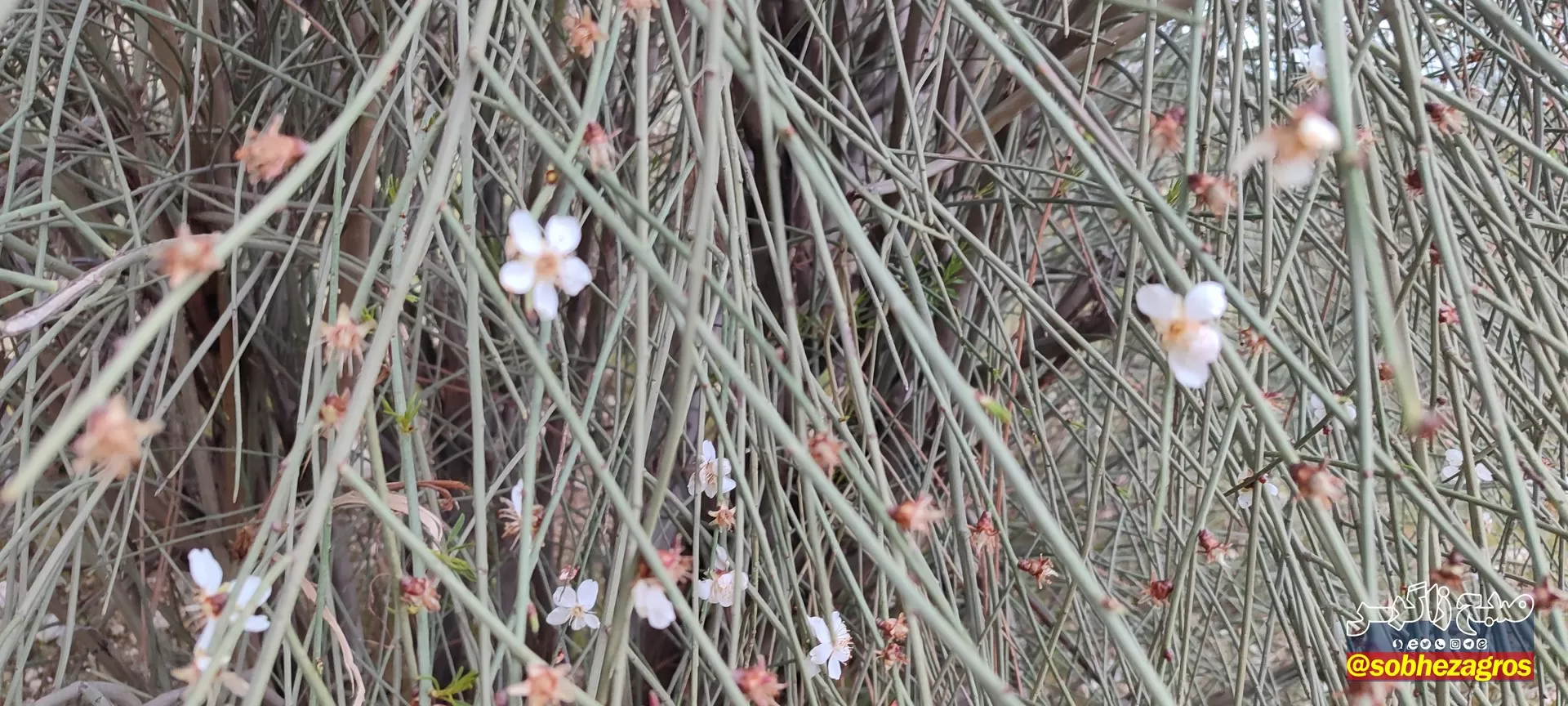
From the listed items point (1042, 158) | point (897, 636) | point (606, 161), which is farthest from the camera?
point (1042, 158)

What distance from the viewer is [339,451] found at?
0.31 meters

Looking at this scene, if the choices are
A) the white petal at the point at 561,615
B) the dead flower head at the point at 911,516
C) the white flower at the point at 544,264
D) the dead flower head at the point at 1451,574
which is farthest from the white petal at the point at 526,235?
the dead flower head at the point at 1451,574

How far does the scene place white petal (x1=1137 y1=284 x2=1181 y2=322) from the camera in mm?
423

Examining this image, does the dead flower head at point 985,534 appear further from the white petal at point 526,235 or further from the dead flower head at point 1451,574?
the white petal at point 526,235

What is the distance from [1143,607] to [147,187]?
1619mm

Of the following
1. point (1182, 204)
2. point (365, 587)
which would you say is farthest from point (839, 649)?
point (365, 587)

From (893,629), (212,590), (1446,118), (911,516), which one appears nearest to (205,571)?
(212,590)

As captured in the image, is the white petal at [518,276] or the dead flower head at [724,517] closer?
the white petal at [518,276]

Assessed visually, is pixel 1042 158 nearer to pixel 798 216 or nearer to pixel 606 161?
pixel 798 216

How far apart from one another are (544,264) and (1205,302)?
31 cm

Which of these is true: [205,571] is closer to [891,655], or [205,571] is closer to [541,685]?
[541,685]

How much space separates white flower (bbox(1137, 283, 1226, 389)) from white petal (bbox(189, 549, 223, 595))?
468 mm

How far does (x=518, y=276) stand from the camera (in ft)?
1.44

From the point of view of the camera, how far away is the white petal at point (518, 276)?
0.43 metres
